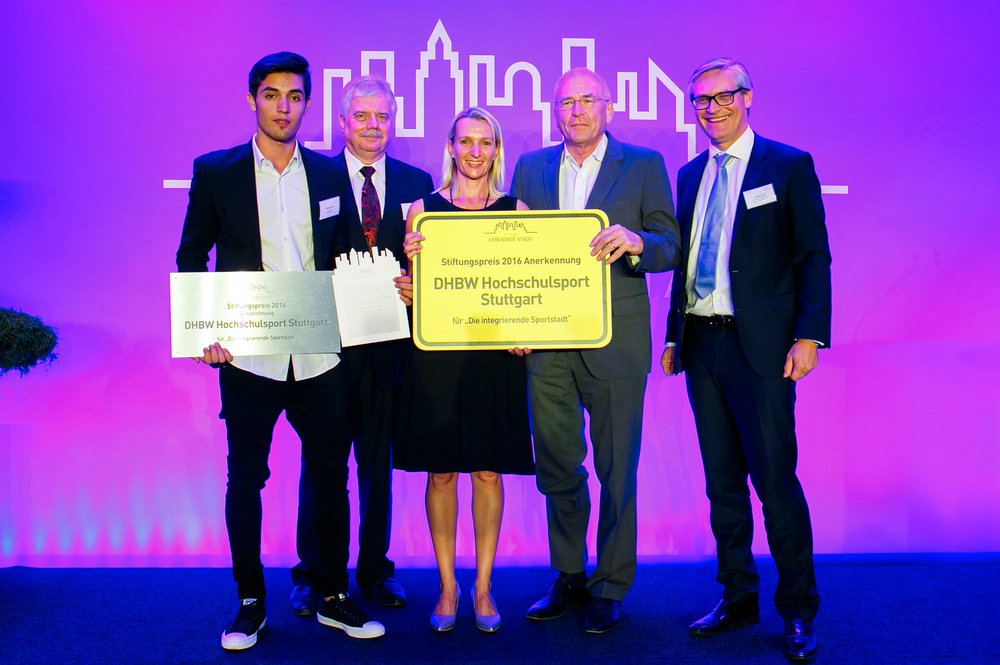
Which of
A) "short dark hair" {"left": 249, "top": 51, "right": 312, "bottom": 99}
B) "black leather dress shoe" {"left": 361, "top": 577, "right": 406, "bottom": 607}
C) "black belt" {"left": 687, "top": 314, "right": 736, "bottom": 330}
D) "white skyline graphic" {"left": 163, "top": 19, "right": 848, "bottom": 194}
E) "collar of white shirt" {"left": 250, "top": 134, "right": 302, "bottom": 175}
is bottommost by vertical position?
"black leather dress shoe" {"left": 361, "top": 577, "right": 406, "bottom": 607}

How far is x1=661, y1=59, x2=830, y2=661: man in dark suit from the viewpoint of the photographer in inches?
98.6

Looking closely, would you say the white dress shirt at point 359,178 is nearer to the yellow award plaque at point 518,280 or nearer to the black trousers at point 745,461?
the yellow award plaque at point 518,280

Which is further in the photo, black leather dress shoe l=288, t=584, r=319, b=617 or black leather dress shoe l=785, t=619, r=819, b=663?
black leather dress shoe l=288, t=584, r=319, b=617

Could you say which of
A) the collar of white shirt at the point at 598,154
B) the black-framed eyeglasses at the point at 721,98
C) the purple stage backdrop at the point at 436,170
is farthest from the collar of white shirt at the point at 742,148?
the purple stage backdrop at the point at 436,170

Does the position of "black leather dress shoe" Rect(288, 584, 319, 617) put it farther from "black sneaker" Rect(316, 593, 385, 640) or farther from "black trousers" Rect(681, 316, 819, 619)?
"black trousers" Rect(681, 316, 819, 619)

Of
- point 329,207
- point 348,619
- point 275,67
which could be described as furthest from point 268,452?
point 275,67

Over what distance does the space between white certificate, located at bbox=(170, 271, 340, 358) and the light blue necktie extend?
4.05 ft

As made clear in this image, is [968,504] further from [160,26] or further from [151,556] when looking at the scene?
[160,26]

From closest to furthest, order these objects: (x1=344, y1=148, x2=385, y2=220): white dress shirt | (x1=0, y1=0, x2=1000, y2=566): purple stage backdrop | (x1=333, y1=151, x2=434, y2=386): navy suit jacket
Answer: (x1=333, y1=151, x2=434, y2=386): navy suit jacket
(x1=344, y1=148, x2=385, y2=220): white dress shirt
(x1=0, y1=0, x2=1000, y2=566): purple stage backdrop

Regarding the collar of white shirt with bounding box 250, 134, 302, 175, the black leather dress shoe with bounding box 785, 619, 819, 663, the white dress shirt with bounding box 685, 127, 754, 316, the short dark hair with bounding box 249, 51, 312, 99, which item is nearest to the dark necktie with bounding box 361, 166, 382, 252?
the collar of white shirt with bounding box 250, 134, 302, 175

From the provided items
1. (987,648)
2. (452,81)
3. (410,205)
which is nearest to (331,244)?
(410,205)

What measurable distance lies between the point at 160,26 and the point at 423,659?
2.86m

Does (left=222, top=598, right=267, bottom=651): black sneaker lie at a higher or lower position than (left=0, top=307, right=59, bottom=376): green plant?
lower

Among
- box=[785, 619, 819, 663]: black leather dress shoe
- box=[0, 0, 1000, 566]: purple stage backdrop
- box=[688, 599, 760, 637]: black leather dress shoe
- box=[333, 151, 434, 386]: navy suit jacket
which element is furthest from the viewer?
box=[0, 0, 1000, 566]: purple stage backdrop
